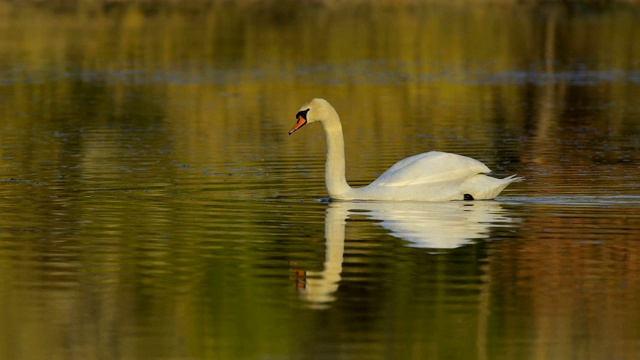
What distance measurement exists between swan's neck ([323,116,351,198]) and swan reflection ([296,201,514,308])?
0.54 feet

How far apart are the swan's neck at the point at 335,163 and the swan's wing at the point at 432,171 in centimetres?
48

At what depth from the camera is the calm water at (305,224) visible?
11008 mm

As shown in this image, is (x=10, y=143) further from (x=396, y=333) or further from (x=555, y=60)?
(x=555, y=60)

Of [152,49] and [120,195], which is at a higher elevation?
[152,49]

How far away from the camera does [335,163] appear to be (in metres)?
18.5

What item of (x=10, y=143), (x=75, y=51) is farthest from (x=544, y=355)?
(x=75, y=51)

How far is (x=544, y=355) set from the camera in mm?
10133

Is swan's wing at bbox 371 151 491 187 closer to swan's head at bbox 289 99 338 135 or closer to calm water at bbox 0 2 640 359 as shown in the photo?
calm water at bbox 0 2 640 359

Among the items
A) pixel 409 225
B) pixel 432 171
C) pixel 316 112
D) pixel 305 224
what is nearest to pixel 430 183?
pixel 432 171

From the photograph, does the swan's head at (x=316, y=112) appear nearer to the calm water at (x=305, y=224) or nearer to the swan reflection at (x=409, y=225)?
the calm water at (x=305, y=224)

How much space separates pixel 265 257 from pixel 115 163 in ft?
30.5

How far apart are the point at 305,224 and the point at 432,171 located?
6.60 feet

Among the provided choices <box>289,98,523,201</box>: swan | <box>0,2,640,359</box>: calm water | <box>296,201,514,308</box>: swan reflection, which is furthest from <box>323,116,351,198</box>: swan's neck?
<box>0,2,640,359</box>: calm water

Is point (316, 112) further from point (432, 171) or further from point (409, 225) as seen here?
point (409, 225)
